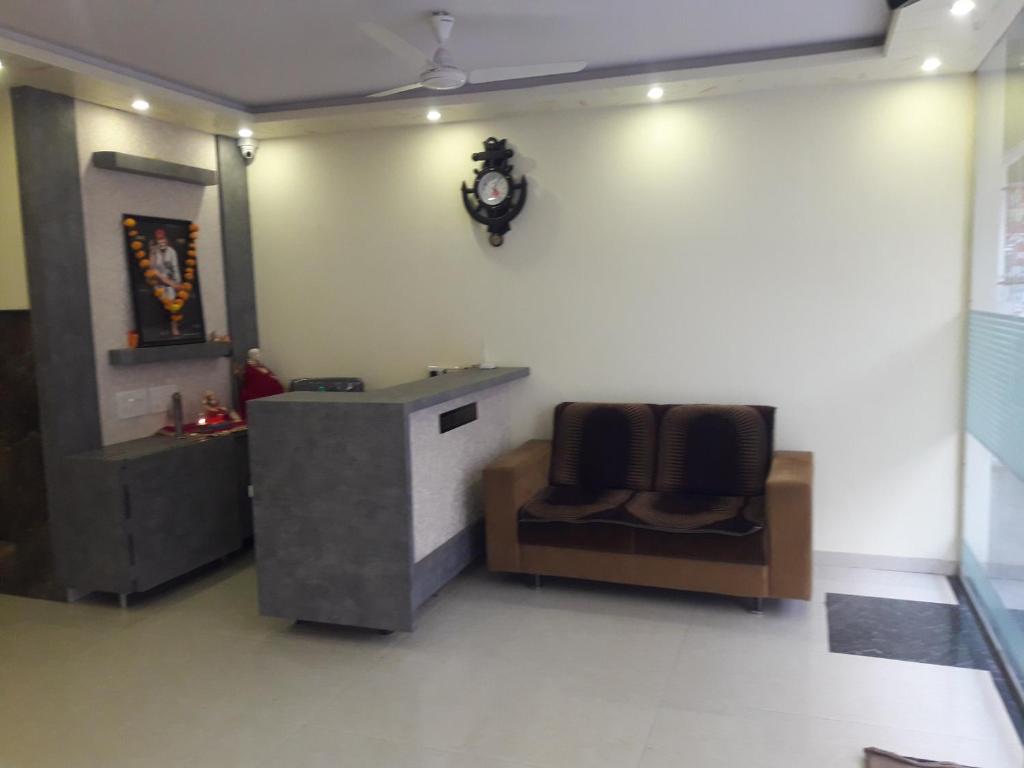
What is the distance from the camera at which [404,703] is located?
300cm

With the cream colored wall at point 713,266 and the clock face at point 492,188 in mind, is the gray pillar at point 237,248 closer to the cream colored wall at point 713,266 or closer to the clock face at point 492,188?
the cream colored wall at point 713,266

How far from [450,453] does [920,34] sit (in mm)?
2782

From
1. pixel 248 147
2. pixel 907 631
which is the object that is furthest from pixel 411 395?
pixel 248 147

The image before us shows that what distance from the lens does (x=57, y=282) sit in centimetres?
393

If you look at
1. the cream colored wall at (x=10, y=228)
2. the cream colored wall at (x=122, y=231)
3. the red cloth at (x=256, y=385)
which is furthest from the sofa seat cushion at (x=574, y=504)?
the cream colored wall at (x=10, y=228)

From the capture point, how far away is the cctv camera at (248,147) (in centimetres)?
516

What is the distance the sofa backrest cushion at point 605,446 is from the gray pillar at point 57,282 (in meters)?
2.51

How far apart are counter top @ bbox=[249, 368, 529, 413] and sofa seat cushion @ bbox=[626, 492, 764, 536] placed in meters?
0.99

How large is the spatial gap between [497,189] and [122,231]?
82.4 inches

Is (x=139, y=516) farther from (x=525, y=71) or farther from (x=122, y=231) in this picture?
(x=525, y=71)

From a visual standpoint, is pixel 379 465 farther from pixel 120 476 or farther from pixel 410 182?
pixel 410 182

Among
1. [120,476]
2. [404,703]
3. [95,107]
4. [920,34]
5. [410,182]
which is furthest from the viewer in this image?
[410,182]

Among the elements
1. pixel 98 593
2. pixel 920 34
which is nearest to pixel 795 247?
pixel 920 34

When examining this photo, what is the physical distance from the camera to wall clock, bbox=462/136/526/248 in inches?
182
